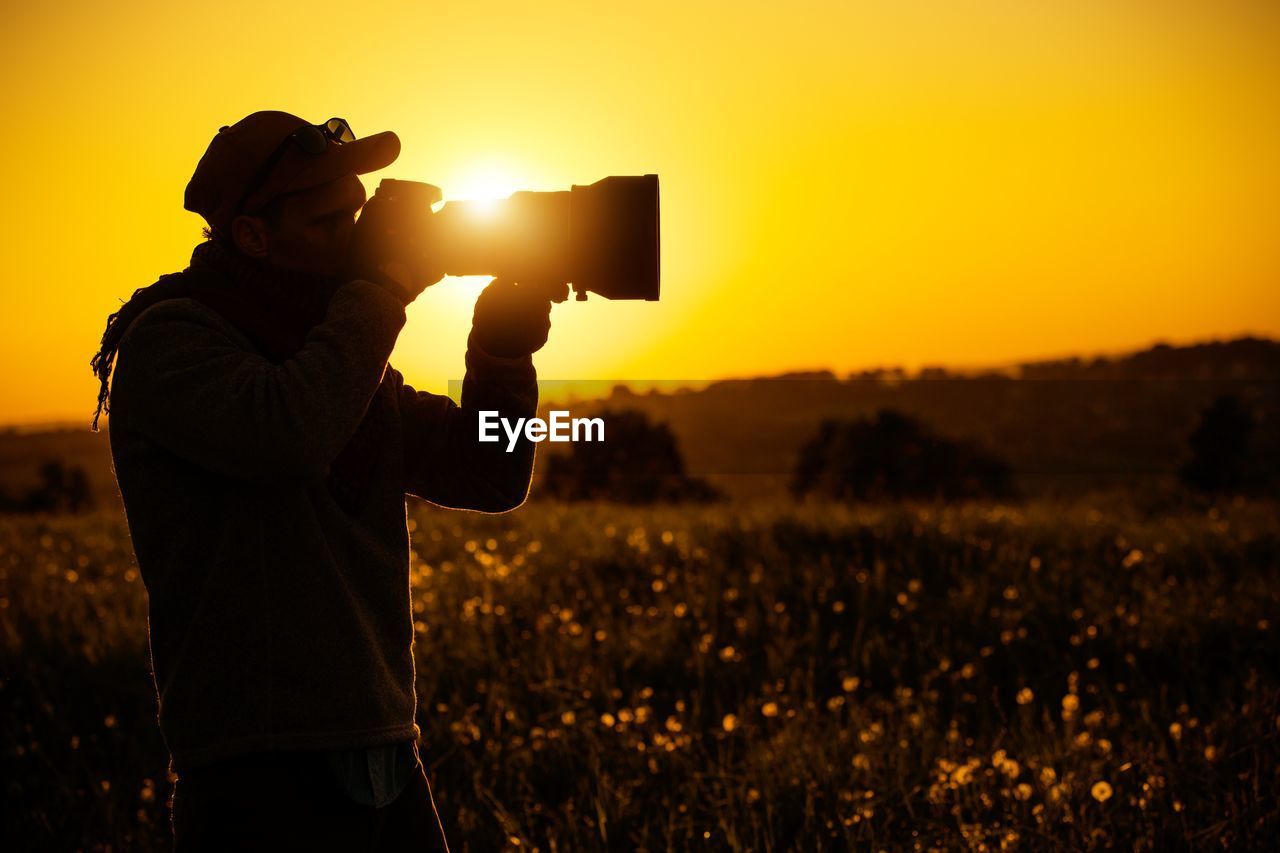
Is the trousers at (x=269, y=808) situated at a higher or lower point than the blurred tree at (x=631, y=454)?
higher

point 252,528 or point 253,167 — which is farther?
point 253,167

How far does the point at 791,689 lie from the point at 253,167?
3.47m

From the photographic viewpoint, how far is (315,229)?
2.17 m

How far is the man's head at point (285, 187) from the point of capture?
2088 mm

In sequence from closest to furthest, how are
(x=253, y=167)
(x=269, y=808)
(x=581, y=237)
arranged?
(x=269, y=808)
(x=253, y=167)
(x=581, y=237)

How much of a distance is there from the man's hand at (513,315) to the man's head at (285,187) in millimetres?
313

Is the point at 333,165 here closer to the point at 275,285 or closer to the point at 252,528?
the point at 275,285

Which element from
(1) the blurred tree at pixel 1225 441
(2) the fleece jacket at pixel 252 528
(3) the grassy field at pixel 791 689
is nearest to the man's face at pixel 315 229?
(2) the fleece jacket at pixel 252 528

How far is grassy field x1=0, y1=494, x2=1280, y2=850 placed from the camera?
11.8ft

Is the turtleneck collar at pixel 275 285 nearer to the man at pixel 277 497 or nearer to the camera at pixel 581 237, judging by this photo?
the man at pixel 277 497

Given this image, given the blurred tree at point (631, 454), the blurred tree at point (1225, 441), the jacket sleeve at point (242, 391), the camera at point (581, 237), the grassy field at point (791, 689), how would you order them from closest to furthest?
Result: the jacket sleeve at point (242, 391) → the camera at point (581, 237) → the grassy field at point (791, 689) → the blurred tree at point (631, 454) → the blurred tree at point (1225, 441)

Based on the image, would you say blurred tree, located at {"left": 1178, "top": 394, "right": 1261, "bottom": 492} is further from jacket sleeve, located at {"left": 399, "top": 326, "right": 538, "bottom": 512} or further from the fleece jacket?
the fleece jacket

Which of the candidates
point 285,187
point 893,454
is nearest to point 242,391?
point 285,187

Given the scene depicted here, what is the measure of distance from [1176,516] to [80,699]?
8720 mm
